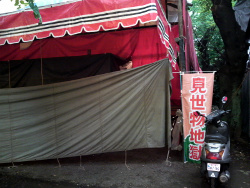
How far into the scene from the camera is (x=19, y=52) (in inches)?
271

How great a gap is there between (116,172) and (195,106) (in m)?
2.23

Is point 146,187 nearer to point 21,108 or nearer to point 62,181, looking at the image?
point 62,181

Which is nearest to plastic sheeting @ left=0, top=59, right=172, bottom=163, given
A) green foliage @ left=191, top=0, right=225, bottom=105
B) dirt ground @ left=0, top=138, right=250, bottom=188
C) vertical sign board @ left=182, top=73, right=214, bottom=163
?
dirt ground @ left=0, top=138, right=250, bottom=188

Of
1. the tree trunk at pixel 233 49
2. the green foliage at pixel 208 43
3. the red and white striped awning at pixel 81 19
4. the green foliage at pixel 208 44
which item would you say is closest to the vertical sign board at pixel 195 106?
the red and white striped awning at pixel 81 19

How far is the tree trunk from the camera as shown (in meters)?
6.91

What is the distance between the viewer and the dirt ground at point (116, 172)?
4203mm

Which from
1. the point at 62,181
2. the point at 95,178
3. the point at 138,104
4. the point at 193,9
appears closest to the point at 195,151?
the point at 138,104

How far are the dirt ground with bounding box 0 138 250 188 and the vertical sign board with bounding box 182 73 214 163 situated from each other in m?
0.46

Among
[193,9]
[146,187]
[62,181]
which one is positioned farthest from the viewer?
[193,9]

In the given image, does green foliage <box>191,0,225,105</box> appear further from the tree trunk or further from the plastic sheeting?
the plastic sheeting

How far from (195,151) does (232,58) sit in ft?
12.2

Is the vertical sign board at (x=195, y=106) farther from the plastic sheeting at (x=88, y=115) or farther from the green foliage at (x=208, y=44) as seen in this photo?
the green foliage at (x=208, y=44)

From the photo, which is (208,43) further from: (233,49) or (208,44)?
(233,49)

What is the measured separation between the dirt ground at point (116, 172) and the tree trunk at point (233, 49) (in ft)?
5.98
